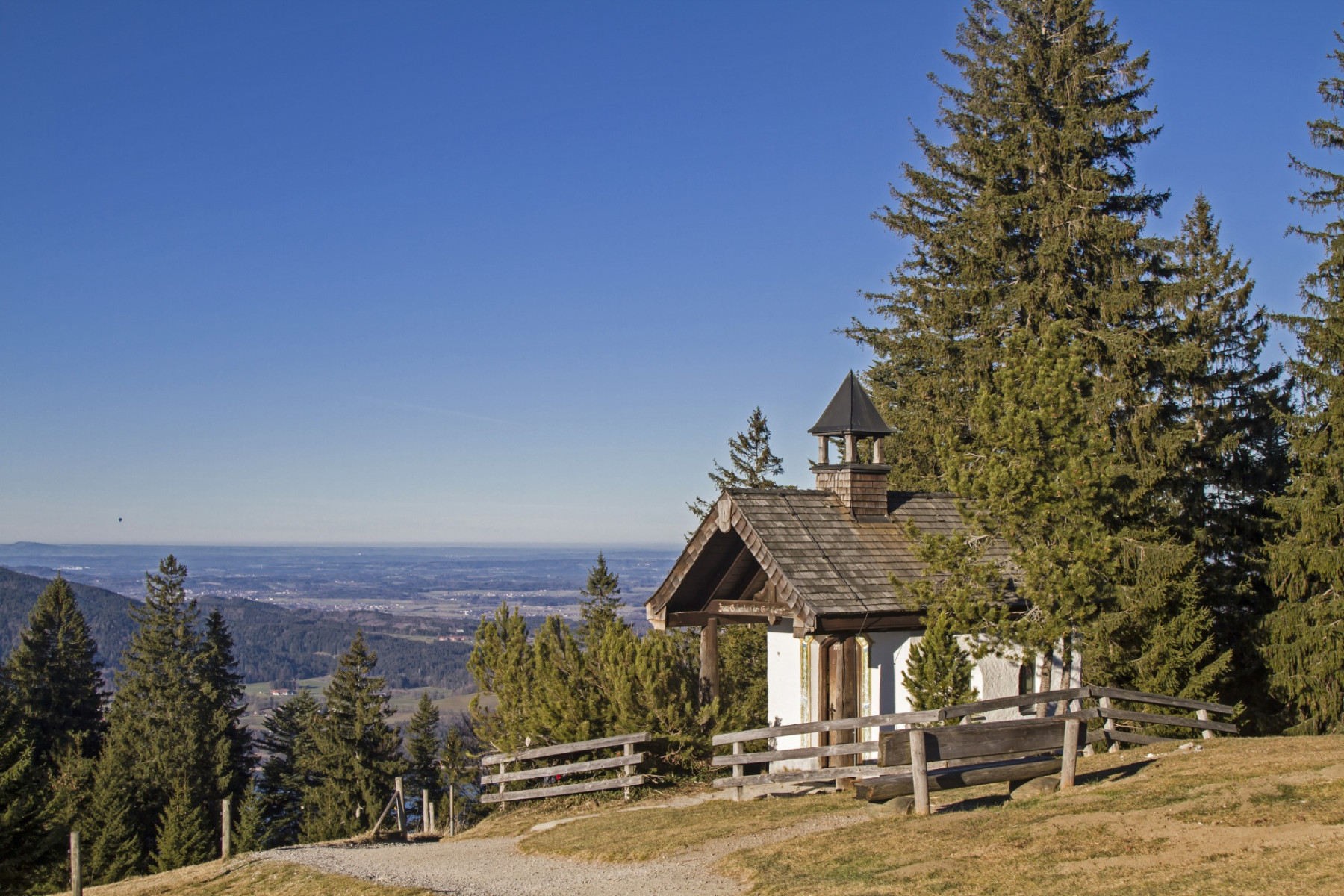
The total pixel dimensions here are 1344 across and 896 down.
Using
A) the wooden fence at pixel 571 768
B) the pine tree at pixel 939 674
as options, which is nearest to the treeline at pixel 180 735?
the wooden fence at pixel 571 768

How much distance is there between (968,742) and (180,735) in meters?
59.2

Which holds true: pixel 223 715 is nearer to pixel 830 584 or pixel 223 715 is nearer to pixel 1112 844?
pixel 830 584

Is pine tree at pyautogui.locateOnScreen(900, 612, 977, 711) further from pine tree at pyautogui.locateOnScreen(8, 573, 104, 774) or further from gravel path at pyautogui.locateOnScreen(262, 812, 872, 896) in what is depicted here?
pine tree at pyautogui.locateOnScreen(8, 573, 104, 774)

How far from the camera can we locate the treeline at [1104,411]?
16.9 m

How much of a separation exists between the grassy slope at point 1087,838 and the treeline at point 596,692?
3425 millimetres

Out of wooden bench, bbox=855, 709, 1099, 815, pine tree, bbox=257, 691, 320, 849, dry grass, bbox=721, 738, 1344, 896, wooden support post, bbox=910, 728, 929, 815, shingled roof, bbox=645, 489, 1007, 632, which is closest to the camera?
dry grass, bbox=721, 738, 1344, 896

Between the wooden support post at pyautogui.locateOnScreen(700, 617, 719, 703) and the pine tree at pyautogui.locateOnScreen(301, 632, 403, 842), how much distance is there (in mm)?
41389

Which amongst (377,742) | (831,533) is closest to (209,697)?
(377,742)

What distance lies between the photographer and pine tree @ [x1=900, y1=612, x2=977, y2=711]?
16.2m

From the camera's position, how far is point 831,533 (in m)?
18.8

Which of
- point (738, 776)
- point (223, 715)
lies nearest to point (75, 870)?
point (738, 776)

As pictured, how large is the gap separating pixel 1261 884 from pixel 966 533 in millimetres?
9836

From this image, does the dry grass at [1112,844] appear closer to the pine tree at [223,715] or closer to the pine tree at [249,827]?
the pine tree at [249,827]

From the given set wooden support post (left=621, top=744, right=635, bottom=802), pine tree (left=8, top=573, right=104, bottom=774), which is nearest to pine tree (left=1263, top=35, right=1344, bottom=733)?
wooden support post (left=621, top=744, right=635, bottom=802)
